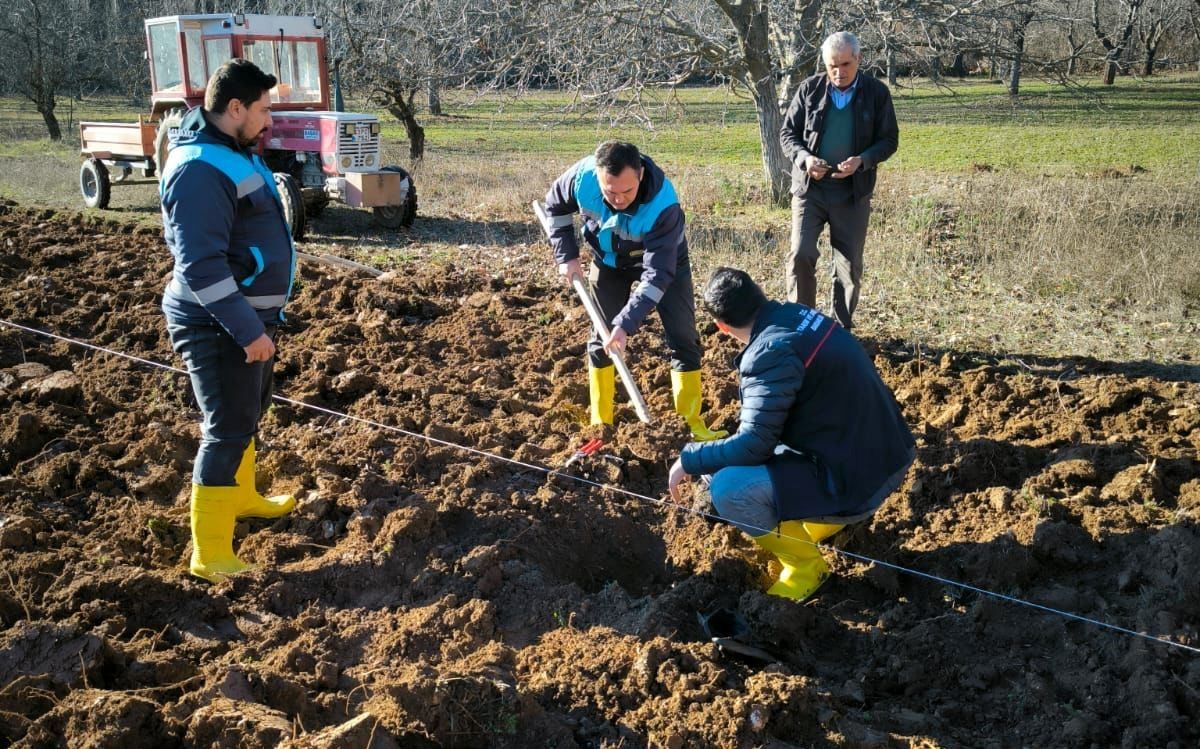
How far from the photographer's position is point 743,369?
12.4 ft

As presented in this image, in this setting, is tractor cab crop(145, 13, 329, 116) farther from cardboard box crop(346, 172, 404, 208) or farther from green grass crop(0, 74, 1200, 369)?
cardboard box crop(346, 172, 404, 208)

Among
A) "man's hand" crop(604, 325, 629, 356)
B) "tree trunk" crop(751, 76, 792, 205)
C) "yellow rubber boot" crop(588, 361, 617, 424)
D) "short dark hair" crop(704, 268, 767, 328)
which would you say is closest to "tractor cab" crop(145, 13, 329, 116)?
"tree trunk" crop(751, 76, 792, 205)

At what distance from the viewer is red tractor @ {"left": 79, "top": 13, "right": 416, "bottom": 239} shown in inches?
432

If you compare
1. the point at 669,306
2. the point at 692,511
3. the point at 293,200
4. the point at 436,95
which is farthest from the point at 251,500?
the point at 436,95

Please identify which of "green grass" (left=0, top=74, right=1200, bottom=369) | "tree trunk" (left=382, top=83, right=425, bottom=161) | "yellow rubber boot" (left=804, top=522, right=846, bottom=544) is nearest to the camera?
"yellow rubber boot" (left=804, top=522, right=846, bottom=544)

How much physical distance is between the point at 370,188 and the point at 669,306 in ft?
21.3

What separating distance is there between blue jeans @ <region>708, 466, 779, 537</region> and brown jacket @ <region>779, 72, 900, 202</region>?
294 cm

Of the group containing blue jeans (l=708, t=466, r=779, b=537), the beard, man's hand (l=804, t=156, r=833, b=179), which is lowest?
blue jeans (l=708, t=466, r=779, b=537)

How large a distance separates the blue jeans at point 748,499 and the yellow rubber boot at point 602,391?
59.6 inches

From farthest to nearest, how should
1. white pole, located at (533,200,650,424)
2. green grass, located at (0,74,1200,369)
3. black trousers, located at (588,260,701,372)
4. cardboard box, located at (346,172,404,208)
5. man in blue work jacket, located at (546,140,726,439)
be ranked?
cardboard box, located at (346,172,404,208), green grass, located at (0,74,1200,369), black trousers, located at (588,260,701,372), white pole, located at (533,200,650,424), man in blue work jacket, located at (546,140,726,439)

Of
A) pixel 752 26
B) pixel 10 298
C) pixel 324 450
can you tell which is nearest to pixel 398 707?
pixel 324 450

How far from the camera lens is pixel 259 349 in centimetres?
378

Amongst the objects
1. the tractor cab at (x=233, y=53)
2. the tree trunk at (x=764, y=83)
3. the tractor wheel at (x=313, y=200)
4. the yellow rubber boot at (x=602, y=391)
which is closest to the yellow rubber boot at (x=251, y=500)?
the yellow rubber boot at (x=602, y=391)

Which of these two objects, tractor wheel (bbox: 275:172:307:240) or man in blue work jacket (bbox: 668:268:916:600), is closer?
man in blue work jacket (bbox: 668:268:916:600)
